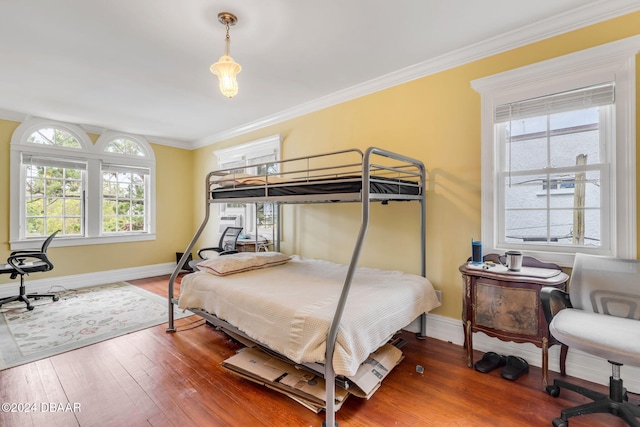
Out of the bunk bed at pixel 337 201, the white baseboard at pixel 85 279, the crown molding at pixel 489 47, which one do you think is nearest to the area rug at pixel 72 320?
the white baseboard at pixel 85 279

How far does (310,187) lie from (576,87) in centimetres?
202

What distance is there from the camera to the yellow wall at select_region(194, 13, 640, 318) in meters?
2.34

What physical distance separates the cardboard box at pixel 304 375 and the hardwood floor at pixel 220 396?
0.05 m

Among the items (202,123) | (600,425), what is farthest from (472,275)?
(202,123)

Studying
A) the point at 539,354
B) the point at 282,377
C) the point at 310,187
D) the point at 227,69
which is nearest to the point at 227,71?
the point at 227,69

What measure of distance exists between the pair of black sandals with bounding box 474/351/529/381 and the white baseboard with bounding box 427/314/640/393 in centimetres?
8

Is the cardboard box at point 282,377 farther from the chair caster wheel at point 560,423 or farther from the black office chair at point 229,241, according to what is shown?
the black office chair at point 229,241

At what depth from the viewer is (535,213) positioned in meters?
2.29

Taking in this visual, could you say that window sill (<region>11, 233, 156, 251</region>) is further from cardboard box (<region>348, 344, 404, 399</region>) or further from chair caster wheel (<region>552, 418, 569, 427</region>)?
chair caster wheel (<region>552, 418, 569, 427</region>)

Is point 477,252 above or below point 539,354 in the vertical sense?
above

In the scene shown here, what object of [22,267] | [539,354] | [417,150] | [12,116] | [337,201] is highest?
[12,116]

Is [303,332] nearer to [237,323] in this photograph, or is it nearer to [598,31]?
[237,323]

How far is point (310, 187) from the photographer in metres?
2.19

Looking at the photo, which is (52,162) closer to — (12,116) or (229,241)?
(12,116)
